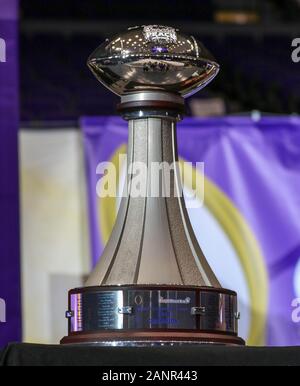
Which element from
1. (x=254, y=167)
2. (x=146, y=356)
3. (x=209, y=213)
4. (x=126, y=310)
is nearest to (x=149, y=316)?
(x=126, y=310)

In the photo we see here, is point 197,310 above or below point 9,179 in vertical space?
below

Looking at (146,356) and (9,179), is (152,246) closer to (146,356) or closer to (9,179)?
(146,356)

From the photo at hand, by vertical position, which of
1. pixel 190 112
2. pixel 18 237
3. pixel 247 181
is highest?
pixel 190 112

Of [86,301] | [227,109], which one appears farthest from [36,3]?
[86,301]

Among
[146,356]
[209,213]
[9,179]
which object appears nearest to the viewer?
[146,356]

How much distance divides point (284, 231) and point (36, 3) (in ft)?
8.40

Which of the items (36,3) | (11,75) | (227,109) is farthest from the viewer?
(36,3)

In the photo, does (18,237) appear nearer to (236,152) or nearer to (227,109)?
(236,152)

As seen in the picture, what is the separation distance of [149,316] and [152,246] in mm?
77

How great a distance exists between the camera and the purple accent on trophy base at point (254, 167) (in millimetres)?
2303

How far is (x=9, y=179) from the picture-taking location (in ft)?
Result: 4.93

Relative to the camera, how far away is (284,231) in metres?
2.32

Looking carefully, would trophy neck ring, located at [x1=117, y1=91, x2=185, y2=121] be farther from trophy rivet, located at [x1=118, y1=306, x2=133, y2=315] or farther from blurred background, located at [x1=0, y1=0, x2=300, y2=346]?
blurred background, located at [x1=0, y1=0, x2=300, y2=346]
